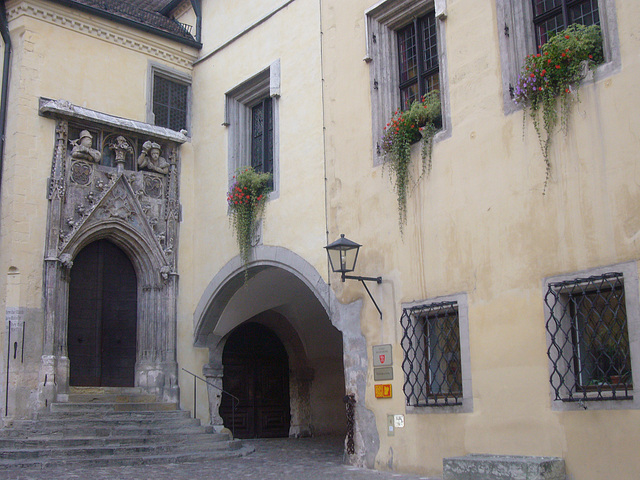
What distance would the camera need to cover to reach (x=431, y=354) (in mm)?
9266

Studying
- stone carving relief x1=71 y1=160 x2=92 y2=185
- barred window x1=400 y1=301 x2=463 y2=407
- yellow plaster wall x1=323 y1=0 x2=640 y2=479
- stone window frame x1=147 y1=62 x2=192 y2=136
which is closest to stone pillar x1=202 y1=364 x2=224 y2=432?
stone carving relief x1=71 y1=160 x2=92 y2=185

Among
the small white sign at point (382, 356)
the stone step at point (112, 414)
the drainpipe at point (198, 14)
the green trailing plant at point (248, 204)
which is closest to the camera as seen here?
the small white sign at point (382, 356)

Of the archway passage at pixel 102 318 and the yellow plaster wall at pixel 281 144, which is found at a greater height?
the yellow plaster wall at pixel 281 144

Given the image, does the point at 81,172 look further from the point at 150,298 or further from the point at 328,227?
the point at 328,227

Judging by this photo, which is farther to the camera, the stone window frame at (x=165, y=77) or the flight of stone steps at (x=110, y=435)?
the stone window frame at (x=165, y=77)

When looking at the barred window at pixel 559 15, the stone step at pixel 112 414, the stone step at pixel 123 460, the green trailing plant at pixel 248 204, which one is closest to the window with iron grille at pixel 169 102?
the green trailing plant at pixel 248 204

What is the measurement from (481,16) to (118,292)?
767 centimetres

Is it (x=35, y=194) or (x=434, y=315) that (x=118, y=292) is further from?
(x=434, y=315)

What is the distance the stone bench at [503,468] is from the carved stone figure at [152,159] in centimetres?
794

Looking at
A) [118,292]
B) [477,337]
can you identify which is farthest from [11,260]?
[477,337]

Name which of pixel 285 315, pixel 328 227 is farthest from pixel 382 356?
pixel 285 315

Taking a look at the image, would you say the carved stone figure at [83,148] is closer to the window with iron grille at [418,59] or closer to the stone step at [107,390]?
the stone step at [107,390]

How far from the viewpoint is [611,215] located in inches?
285

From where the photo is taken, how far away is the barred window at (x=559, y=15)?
805cm
